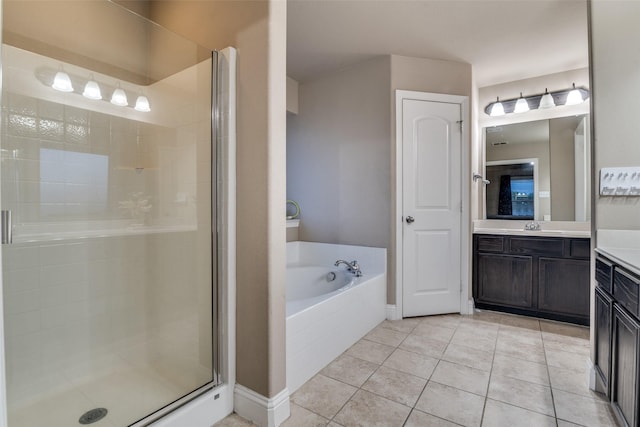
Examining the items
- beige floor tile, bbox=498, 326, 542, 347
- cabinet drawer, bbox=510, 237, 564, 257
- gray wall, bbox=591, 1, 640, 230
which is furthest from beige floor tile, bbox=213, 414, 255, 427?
cabinet drawer, bbox=510, 237, 564, 257

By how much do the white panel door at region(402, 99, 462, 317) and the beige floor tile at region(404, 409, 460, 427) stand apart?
1.38 meters

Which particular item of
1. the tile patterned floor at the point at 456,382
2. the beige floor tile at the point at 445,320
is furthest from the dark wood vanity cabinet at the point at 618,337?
the beige floor tile at the point at 445,320

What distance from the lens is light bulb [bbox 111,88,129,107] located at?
1.91 meters

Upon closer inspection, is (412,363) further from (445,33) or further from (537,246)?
(445,33)

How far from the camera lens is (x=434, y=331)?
2.65 m

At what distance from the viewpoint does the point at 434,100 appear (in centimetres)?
295

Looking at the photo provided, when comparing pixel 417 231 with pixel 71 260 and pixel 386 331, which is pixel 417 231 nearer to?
pixel 386 331

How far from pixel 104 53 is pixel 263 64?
3.97ft

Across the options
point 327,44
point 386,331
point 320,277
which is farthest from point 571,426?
point 327,44

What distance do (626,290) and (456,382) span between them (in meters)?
1.01

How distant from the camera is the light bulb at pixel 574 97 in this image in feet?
10.00

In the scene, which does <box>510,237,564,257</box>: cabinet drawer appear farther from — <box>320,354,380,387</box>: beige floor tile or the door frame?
<box>320,354,380,387</box>: beige floor tile

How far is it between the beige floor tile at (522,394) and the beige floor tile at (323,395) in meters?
0.81

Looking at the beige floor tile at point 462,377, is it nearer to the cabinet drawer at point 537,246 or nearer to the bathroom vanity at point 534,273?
the bathroom vanity at point 534,273
